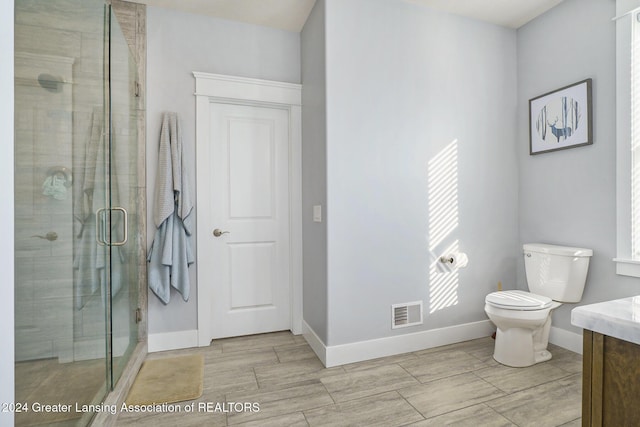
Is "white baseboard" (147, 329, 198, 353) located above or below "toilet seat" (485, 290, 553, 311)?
below

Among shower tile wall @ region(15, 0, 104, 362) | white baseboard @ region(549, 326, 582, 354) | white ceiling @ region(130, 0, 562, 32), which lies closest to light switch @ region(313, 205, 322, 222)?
shower tile wall @ region(15, 0, 104, 362)

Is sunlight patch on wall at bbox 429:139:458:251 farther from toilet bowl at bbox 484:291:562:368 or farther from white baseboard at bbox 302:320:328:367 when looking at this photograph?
white baseboard at bbox 302:320:328:367

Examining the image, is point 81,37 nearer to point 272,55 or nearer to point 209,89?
point 209,89

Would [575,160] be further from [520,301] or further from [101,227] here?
[101,227]

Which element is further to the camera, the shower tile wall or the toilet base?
the toilet base

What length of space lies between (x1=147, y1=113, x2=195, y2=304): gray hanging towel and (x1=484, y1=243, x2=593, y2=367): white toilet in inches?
88.3

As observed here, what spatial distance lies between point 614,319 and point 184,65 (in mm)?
2835

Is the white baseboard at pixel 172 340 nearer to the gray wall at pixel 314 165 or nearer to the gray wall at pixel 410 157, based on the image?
the gray wall at pixel 314 165

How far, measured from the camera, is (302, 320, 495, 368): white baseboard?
216cm

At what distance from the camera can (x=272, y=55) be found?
8.82ft

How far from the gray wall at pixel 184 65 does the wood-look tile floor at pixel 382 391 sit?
344 mm
